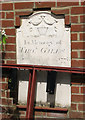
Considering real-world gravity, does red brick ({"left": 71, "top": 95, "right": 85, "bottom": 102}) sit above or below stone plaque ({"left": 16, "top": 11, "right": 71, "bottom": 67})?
below

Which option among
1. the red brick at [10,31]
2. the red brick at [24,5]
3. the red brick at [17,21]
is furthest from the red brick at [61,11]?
the red brick at [10,31]

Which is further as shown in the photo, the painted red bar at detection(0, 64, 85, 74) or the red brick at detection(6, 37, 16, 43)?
the red brick at detection(6, 37, 16, 43)

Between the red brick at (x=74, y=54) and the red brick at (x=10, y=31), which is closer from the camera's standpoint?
the red brick at (x=74, y=54)

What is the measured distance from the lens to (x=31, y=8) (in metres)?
2.03

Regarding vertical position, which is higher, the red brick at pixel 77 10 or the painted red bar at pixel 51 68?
the red brick at pixel 77 10

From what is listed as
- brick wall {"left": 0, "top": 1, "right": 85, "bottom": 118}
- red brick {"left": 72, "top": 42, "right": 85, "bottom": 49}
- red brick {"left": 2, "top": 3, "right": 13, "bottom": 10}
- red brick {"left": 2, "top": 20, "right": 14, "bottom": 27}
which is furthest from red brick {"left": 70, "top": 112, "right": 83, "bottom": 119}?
red brick {"left": 2, "top": 3, "right": 13, "bottom": 10}

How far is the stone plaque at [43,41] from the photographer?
2006mm

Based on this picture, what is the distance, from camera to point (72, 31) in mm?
1973

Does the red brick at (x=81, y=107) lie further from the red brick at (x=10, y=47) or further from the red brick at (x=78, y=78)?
the red brick at (x=10, y=47)

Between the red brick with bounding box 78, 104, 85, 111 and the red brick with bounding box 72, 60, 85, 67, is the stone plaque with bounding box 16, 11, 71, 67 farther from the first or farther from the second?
the red brick with bounding box 78, 104, 85, 111

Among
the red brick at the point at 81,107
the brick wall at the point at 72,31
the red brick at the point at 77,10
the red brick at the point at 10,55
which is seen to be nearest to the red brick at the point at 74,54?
the brick wall at the point at 72,31

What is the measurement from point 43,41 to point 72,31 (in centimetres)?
36

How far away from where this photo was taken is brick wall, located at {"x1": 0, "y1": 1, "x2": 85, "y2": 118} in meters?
1.95

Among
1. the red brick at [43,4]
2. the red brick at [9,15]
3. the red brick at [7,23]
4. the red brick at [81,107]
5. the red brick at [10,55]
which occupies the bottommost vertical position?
the red brick at [81,107]
